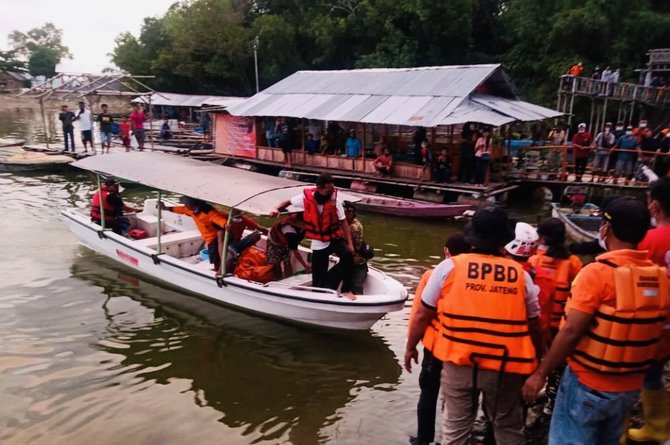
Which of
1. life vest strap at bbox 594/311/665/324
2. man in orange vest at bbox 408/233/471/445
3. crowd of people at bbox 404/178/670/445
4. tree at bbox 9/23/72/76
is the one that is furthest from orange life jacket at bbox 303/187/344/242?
tree at bbox 9/23/72/76

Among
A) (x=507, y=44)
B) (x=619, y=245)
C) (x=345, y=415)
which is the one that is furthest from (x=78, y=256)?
(x=507, y=44)

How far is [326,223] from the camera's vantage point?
645 centimetres

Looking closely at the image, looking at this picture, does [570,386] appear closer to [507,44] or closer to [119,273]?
[119,273]

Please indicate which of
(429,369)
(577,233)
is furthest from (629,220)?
(577,233)

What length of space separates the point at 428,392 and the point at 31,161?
18.3m

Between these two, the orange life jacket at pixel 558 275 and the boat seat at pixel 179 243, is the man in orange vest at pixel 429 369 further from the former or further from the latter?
the boat seat at pixel 179 243

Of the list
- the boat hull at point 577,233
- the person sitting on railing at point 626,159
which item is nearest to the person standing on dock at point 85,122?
the boat hull at point 577,233

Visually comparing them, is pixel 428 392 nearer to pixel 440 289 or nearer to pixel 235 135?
pixel 440 289

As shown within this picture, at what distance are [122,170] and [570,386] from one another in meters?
7.83

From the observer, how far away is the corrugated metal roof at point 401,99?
14.4m

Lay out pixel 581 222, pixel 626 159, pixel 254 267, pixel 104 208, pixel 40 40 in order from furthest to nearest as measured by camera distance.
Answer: pixel 40 40, pixel 626 159, pixel 581 222, pixel 104 208, pixel 254 267

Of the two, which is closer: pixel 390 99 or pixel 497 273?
pixel 497 273

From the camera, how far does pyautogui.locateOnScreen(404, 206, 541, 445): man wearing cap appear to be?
306 cm

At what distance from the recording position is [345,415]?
5.66 metres
